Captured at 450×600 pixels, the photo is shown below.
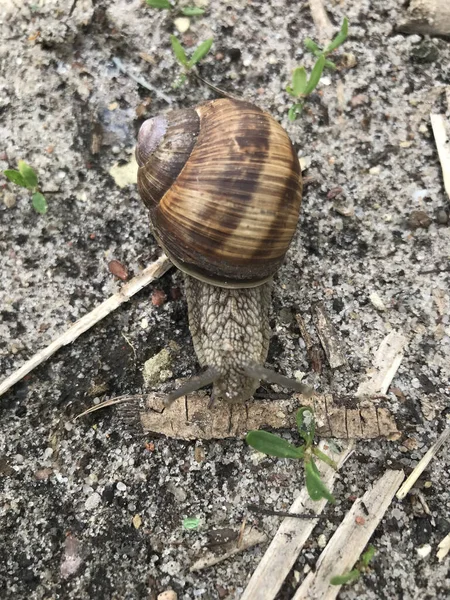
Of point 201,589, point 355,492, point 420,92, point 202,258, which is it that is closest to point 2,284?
point 202,258

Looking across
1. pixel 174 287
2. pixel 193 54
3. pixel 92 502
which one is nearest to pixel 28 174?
pixel 174 287

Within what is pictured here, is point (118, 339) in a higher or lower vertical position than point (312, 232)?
lower

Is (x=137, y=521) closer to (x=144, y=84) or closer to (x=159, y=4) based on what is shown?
(x=144, y=84)

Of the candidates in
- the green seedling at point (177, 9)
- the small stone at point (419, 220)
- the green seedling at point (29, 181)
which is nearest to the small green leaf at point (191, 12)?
the green seedling at point (177, 9)

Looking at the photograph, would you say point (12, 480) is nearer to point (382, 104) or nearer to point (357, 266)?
point (357, 266)

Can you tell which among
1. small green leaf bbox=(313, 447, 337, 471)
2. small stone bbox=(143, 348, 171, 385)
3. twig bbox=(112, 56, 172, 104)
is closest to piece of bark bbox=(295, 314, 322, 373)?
small green leaf bbox=(313, 447, 337, 471)

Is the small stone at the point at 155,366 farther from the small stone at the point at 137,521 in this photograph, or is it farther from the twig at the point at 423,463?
the twig at the point at 423,463
